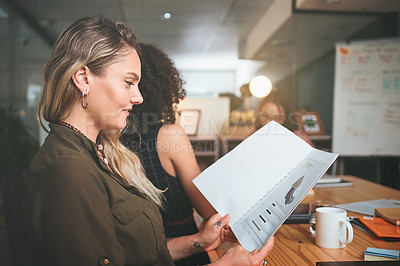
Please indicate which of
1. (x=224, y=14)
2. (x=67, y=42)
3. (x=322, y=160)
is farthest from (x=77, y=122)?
(x=224, y=14)

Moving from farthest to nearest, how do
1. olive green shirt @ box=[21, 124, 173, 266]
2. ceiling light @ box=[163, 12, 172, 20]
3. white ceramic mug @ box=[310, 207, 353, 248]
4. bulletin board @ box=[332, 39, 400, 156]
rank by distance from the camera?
1. ceiling light @ box=[163, 12, 172, 20]
2. bulletin board @ box=[332, 39, 400, 156]
3. white ceramic mug @ box=[310, 207, 353, 248]
4. olive green shirt @ box=[21, 124, 173, 266]

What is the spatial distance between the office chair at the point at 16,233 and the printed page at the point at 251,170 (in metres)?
0.40

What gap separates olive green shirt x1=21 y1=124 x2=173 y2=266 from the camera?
571 millimetres

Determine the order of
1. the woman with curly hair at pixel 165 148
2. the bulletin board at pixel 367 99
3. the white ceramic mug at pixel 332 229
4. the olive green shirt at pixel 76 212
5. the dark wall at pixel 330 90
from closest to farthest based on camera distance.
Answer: the olive green shirt at pixel 76 212, the white ceramic mug at pixel 332 229, the woman with curly hair at pixel 165 148, the bulletin board at pixel 367 99, the dark wall at pixel 330 90

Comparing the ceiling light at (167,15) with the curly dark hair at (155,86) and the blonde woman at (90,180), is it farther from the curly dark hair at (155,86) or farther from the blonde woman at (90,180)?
the blonde woman at (90,180)

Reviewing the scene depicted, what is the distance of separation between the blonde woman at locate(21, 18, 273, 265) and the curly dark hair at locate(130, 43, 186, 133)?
331mm

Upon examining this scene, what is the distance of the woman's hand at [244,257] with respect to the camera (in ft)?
2.30

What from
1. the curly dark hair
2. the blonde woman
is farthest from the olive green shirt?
the curly dark hair

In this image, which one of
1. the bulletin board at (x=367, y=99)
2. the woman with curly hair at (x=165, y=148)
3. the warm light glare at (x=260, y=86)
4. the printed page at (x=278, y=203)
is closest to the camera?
the printed page at (x=278, y=203)

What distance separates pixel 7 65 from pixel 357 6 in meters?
4.19

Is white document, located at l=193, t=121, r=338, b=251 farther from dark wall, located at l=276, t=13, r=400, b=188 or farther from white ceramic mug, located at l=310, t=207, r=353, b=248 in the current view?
dark wall, located at l=276, t=13, r=400, b=188

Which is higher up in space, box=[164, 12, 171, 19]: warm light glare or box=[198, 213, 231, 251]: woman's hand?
box=[164, 12, 171, 19]: warm light glare

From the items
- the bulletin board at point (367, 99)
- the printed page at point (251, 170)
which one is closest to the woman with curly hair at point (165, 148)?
the printed page at point (251, 170)

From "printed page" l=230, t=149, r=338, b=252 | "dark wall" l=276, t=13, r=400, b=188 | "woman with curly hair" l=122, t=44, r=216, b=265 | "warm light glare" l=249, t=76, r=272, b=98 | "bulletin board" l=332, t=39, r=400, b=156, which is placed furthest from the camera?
"warm light glare" l=249, t=76, r=272, b=98
